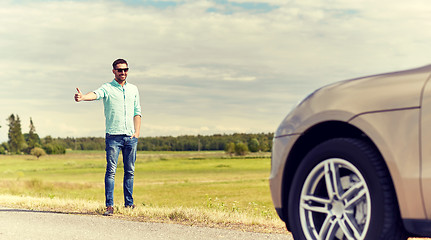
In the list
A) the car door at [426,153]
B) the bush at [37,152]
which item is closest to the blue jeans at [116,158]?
the car door at [426,153]

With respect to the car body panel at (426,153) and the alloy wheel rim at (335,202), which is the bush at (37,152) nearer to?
the alloy wheel rim at (335,202)

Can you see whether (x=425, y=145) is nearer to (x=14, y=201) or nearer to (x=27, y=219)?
(x=27, y=219)

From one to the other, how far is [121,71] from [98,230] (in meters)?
2.66

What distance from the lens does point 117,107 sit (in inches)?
323

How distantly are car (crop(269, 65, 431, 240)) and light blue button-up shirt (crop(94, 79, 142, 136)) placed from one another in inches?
175

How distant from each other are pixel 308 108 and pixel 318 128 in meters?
0.16

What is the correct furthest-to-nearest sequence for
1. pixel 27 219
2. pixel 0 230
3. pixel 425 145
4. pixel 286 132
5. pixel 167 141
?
pixel 167 141
pixel 27 219
pixel 0 230
pixel 286 132
pixel 425 145

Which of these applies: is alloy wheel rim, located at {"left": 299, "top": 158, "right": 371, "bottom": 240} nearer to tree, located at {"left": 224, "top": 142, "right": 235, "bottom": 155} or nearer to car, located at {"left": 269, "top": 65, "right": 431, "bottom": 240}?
car, located at {"left": 269, "top": 65, "right": 431, "bottom": 240}

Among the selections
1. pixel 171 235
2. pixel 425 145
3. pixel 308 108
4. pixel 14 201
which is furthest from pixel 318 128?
pixel 14 201

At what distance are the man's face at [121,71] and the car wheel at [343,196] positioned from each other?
16.2 feet

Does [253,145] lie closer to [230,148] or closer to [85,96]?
[230,148]

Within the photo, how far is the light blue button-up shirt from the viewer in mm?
8133

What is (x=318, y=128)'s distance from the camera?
151 inches

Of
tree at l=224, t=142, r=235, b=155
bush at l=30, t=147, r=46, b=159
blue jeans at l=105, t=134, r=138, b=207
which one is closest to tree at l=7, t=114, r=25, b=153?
bush at l=30, t=147, r=46, b=159
